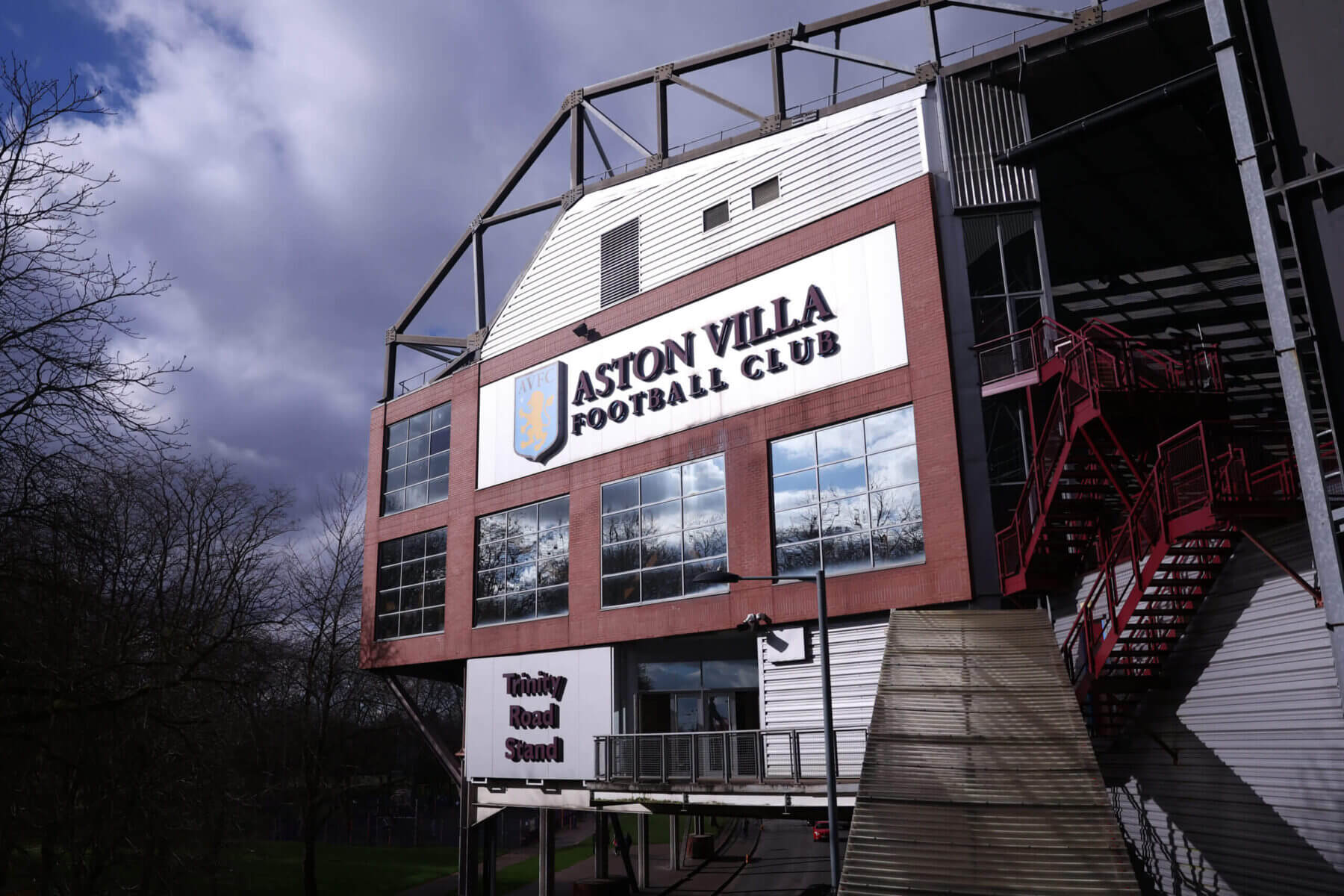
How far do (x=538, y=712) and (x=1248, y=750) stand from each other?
22284 mm

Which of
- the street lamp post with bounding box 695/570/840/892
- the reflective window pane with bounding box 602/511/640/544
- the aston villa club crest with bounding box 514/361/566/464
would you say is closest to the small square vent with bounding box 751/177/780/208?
the aston villa club crest with bounding box 514/361/566/464

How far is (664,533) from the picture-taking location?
3033cm

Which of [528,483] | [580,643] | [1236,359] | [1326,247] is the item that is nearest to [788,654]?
[580,643]

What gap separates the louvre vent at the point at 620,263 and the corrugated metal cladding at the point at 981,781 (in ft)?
61.9

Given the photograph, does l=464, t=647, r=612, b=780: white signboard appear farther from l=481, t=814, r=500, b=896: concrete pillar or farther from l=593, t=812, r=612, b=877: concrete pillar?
l=593, t=812, r=612, b=877: concrete pillar

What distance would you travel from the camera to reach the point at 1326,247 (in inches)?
352

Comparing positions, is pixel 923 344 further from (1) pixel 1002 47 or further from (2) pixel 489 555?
(2) pixel 489 555

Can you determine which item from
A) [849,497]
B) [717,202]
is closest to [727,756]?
[849,497]

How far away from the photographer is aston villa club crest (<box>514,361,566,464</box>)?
34.8m

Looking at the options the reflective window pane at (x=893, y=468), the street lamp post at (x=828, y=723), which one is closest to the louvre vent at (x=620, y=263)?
the reflective window pane at (x=893, y=468)

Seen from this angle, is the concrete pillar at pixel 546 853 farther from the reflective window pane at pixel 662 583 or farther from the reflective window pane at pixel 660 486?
the reflective window pane at pixel 660 486

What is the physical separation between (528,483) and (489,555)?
3.25 meters

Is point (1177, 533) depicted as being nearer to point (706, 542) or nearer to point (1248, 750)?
point (1248, 750)

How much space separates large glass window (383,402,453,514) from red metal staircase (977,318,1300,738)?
22.7 m
